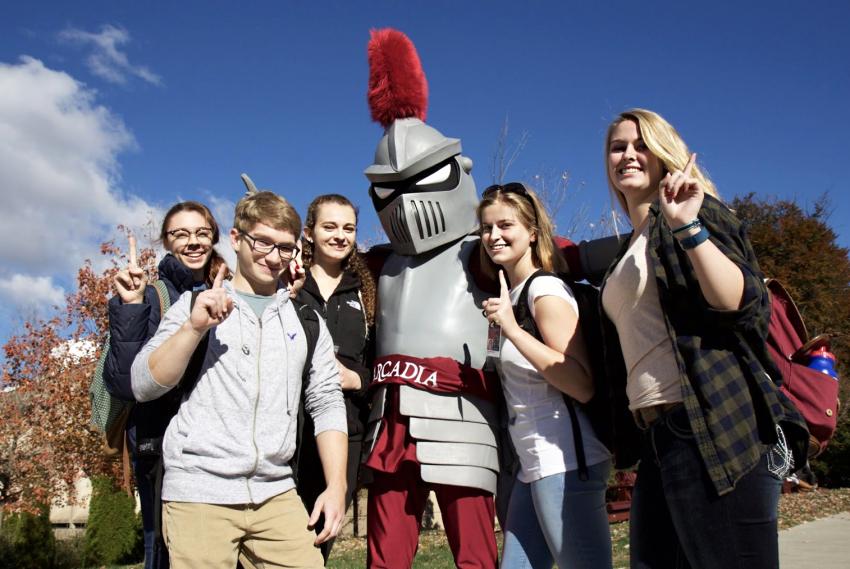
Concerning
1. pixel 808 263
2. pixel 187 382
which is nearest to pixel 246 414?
pixel 187 382

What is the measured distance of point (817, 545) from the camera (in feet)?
25.0

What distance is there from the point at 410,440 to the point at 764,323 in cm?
172

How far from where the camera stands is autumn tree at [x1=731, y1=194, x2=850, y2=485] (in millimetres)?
19297

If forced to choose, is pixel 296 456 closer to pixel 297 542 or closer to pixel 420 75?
pixel 297 542

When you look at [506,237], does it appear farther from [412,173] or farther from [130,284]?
[130,284]

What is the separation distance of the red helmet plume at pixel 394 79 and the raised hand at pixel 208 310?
6.18ft

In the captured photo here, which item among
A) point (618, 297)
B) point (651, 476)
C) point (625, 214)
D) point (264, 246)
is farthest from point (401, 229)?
point (651, 476)

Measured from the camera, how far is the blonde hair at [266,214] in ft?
Answer: 8.45

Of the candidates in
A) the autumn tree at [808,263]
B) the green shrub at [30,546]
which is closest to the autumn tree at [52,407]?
the green shrub at [30,546]

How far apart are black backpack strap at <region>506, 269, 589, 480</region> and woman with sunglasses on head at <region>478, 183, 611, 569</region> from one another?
0.01 m

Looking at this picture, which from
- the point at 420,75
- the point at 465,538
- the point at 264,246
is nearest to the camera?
the point at 264,246

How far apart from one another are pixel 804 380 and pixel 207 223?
97.0 inches

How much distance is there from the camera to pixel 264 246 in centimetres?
256

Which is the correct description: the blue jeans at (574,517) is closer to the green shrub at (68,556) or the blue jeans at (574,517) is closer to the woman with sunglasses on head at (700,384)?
the woman with sunglasses on head at (700,384)
